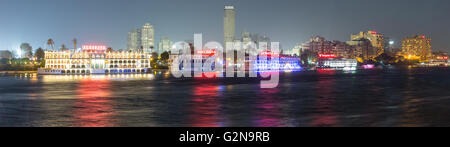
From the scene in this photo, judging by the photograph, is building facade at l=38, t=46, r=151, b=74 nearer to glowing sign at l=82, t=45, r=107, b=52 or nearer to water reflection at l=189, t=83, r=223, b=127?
glowing sign at l=82, t=45, r=107, b=52

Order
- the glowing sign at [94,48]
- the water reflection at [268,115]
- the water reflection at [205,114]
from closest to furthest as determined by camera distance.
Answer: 1. the water reflection at [268,115]
2. the water reflection at [205,114]
3. the glowing sign at [94,48]

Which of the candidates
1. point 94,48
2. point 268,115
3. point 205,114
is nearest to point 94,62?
point 94,48

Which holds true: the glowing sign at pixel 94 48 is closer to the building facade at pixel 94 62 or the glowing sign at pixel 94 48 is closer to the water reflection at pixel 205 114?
the building facade at pixel 94 62

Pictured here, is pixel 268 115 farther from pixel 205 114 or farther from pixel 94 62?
pixel 94 62

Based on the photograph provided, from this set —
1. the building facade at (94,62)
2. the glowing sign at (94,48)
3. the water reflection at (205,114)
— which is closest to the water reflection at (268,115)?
Result: the water reflection at (205,114)

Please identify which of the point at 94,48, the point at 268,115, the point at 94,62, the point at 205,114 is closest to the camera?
the point at 268,115

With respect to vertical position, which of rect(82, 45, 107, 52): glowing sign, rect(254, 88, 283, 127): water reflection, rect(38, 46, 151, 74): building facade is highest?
rect(82, 45, 107, 52): glowing sign

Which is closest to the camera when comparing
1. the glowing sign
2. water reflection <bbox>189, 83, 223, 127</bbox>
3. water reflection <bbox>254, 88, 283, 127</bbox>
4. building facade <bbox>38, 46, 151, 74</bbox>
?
water reflection <bbox>254, 88, 283, 127</bbox>

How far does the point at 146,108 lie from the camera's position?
35156 mm

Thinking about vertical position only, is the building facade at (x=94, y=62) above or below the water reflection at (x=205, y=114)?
above

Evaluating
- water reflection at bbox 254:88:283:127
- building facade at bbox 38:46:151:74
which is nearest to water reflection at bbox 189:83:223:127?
water reflection at bbox 254:88:283:127

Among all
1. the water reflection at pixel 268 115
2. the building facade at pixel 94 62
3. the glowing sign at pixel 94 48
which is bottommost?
the water reflection at pixel 268 115
